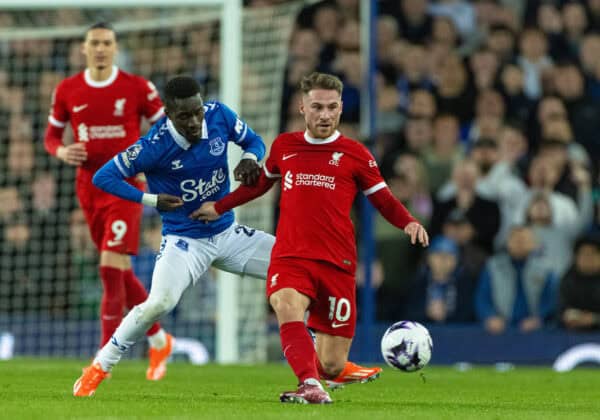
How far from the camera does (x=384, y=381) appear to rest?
424 inches

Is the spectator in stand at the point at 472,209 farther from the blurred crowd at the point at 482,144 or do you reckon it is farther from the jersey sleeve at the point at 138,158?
the jersey sleeve at the point at 138,158

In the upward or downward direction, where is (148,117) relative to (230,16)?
downward

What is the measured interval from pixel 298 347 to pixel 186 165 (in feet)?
5.32

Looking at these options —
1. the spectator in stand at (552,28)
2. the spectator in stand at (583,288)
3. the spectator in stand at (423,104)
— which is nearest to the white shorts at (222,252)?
the spectator in stand at (583,288)

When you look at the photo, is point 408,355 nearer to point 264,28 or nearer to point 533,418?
point 533,418

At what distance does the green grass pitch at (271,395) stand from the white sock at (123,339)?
21 centimetres

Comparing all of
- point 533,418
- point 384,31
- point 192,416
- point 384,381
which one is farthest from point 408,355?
point 384,31

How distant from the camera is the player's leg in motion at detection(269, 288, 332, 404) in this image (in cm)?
739

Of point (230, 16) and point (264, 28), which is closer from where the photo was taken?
point (230, 16)

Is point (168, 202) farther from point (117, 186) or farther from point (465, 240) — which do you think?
point (465, 240)

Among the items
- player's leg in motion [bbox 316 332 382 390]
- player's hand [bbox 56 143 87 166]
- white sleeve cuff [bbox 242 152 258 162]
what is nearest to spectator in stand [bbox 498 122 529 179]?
player's hand [bbox 56 143 87 166]

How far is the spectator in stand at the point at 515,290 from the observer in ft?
45.5

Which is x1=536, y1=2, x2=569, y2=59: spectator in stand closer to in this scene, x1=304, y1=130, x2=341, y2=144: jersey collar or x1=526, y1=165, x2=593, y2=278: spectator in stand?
x1=526, y1=165, x2=593, y2=278: spectator in stand

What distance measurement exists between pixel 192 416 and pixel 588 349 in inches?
300
